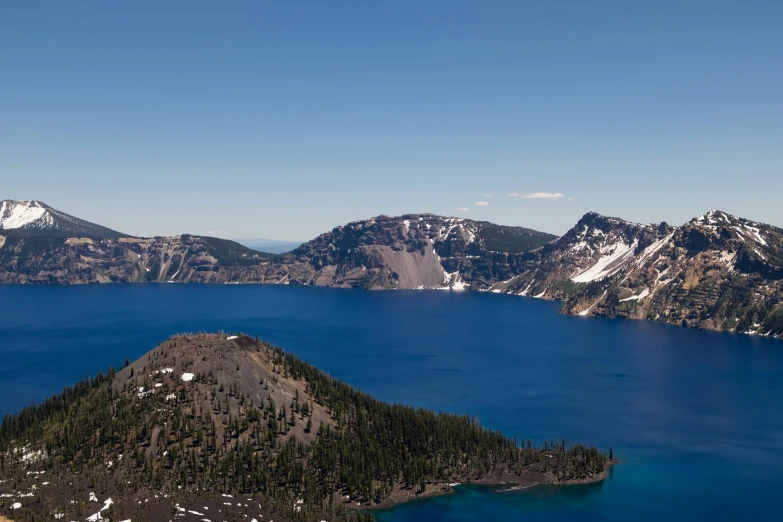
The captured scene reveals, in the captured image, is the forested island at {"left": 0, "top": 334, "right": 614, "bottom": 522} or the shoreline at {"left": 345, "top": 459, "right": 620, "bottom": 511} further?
the shoreline at {"left": 345, "top": 459, "right": 620, "bottom": 511}

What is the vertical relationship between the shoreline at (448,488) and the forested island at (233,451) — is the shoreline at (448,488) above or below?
below

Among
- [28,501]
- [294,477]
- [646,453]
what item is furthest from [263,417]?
[646,453]

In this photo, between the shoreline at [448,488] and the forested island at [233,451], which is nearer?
the forested island at [233,451]

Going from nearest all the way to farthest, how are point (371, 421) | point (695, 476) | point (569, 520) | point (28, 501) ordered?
point (28, 501) → point (569, 520) → point (695, 476) → point (371, 421)

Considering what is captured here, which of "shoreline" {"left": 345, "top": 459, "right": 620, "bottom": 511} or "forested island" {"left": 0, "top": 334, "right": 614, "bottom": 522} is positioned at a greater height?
"forested island" {"left": 0, "top": 334, "right": 614, "bottom": 522}

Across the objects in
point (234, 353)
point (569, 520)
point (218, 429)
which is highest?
point (234, 353)

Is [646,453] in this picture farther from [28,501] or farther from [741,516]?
[28,501]

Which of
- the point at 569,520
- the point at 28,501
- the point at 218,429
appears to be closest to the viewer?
the point at 28,501

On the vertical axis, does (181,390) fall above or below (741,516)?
above
